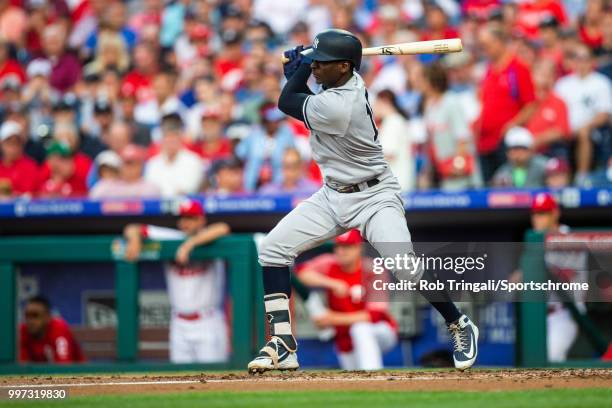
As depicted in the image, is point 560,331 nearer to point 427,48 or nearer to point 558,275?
point 558,275

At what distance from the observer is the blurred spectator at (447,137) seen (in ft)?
30.5

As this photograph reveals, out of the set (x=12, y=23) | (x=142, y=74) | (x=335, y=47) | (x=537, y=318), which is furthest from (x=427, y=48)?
(x=12, y=23)

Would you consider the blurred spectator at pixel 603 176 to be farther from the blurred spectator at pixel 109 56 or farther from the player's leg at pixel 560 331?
the blurred spectator at pixel 109 56

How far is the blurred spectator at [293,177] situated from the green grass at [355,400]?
152 inches

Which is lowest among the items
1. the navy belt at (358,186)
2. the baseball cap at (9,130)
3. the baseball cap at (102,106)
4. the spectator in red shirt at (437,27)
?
the navy belt at (358,186)

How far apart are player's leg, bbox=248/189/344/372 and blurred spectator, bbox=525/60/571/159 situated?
3.91 metres

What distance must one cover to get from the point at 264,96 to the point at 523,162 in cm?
286

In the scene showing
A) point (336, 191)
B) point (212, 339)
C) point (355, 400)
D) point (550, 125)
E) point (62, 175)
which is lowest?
point (355, 400)

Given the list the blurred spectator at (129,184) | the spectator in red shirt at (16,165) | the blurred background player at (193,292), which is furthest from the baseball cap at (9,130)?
the blurred background player at (193,292)

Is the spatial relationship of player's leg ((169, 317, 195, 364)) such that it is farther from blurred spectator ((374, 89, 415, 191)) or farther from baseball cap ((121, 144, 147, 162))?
blurred spectator ((374, 89, 415, 191))

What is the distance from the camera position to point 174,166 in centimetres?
1030

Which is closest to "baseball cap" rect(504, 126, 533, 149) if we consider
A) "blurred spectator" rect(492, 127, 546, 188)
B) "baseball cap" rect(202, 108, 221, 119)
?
"blurred spectator" rect(492, 127, 546, 188)

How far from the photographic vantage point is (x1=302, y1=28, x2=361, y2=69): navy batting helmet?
581 centimetres

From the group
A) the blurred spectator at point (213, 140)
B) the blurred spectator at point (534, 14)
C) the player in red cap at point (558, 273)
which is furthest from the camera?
the blurred spectator at point (534, 14)
